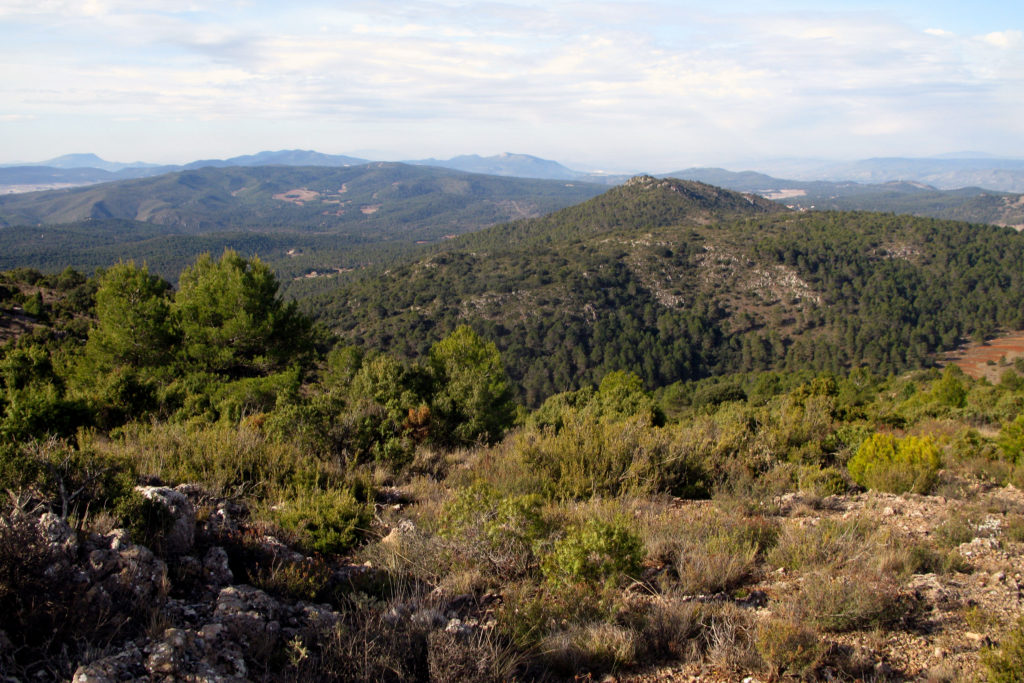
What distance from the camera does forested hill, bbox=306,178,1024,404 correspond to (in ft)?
163

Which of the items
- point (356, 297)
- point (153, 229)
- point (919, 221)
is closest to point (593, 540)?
point (356, 297)

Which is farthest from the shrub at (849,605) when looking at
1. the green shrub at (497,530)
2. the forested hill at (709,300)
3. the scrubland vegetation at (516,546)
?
the forested hill at (709,300)

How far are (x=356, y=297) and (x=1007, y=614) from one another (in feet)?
200

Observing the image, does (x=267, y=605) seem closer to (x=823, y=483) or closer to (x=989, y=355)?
(x=823, y=483)

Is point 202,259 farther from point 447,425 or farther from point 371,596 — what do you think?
point 371,596

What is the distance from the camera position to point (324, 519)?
3.94 metres

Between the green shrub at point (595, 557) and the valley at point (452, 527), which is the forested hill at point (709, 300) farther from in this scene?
the green shrub at point (595, 557)

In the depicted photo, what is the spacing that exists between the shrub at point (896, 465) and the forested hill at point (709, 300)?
127 feet

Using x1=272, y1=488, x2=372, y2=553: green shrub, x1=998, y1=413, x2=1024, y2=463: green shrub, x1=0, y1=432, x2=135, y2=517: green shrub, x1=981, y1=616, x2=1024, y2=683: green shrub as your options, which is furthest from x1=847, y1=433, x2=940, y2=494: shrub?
x1=0, y1=432, x2=135, y2=517: green shrub

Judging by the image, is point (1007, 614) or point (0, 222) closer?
point (1007, 614)

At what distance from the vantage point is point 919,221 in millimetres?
68688

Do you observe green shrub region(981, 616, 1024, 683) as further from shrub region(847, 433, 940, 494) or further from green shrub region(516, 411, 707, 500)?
shrub region(847, 433, 940, 494)

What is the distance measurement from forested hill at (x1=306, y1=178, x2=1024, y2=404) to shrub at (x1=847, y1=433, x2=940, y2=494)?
127 feet

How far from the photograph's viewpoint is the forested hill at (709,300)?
49531mm
